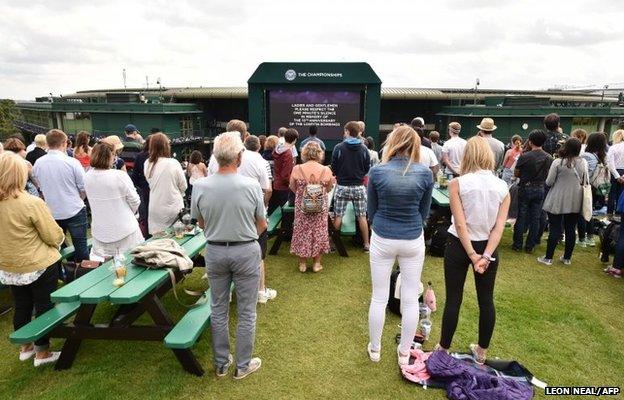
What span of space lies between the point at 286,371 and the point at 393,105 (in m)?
28.3

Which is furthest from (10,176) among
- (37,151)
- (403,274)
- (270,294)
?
(37,151)

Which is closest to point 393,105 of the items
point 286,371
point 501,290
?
point 501,290

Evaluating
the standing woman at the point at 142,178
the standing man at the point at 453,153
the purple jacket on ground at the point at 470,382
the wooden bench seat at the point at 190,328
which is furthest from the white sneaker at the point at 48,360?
the standing man at the point at 453,153

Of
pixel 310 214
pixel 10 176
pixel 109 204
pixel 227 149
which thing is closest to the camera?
pixel 227 149

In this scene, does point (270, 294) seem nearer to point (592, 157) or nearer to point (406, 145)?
point (406, 145)

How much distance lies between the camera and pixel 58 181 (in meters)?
4.38

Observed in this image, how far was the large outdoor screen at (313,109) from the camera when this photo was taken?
12.1m

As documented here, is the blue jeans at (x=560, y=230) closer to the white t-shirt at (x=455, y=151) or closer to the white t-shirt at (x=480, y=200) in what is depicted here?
the white t-shirt at (x=455, y=151)

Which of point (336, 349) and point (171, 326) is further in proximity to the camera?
point (336, 349)

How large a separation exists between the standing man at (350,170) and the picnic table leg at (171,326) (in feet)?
9.59

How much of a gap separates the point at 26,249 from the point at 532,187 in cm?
609

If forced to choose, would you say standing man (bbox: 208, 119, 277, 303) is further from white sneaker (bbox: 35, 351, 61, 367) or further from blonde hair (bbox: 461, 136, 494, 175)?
blonde hair (bbox: 461, 136, 494, 175)

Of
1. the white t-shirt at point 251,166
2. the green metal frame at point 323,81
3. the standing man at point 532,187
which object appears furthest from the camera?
the green metal frame at point 323,81

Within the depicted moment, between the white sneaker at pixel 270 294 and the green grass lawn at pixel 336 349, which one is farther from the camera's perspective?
the white sneaker at pixel 270 294
